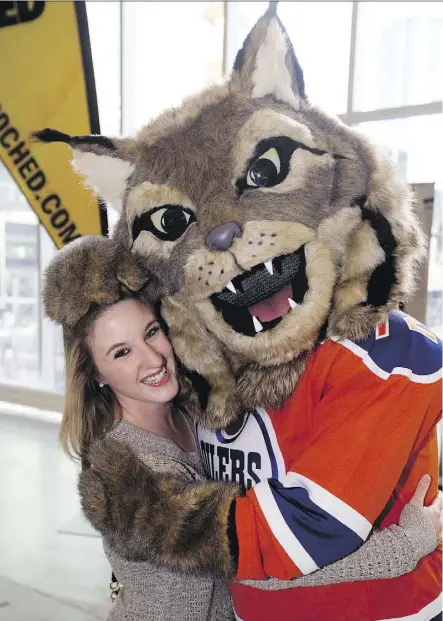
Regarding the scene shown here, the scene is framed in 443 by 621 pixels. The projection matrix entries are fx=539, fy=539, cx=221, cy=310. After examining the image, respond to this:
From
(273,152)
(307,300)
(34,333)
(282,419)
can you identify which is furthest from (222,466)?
(34,333)

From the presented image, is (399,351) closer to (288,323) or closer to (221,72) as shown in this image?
(288,323)

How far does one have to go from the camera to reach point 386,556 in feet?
3.26

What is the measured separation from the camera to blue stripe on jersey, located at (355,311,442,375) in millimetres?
927

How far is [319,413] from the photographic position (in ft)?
3.23

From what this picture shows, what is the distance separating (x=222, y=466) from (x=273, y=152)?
26.6 inches

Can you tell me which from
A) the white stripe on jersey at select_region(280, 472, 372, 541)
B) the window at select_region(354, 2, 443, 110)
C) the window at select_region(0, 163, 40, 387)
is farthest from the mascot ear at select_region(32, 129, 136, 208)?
the window at select_region(0, 163, 40, 387)

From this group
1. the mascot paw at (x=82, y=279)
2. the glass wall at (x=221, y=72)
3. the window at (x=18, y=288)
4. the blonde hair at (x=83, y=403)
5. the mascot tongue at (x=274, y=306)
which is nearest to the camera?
the mascot tongue at (x=274, y=306)

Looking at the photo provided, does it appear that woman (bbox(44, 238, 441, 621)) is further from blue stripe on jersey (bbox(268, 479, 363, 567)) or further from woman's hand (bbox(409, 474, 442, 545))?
blue stripe on jersey (bbox(268, 479, 363, 567))

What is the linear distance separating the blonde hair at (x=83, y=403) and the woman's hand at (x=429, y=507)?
793mm

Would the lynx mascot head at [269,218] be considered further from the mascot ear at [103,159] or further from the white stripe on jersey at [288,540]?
the white stripe on jersey at [288,540]

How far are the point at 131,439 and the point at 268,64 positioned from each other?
35.3 inches

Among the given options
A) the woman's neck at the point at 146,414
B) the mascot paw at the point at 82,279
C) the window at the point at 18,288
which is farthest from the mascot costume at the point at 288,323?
the window at the point at 18,288

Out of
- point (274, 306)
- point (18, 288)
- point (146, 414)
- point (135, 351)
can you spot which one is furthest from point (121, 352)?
point (18, 288)

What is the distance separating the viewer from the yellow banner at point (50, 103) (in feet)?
12.7
